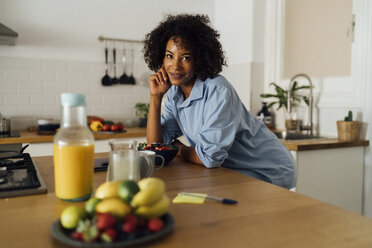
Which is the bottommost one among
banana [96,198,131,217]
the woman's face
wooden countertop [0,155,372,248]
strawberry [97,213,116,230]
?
wooden countertop [0,155,372,248]

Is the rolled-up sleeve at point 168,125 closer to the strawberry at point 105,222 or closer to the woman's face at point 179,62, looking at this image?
the woman's face at point 179,62

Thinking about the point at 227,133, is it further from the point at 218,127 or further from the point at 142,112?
the point at 142,112

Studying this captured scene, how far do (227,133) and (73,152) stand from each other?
0.74 meters

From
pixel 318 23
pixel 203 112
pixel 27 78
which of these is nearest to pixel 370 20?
pixel 318 23

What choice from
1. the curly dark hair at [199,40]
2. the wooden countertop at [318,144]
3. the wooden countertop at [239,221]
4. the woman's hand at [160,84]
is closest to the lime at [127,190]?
the wooden countertop at [239,221]

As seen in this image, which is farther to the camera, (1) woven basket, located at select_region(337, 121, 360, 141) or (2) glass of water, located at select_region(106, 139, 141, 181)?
Answer: (1) woven basket, located at select_region(337, 121, 360, 141)

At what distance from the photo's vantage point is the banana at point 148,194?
0.76 metres

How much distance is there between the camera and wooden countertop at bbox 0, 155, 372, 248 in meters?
0.76

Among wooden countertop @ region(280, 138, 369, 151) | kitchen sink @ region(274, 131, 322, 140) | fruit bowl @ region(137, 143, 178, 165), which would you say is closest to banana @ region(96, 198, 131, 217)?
fruit bowl @ region(137, 143, 178, 165)

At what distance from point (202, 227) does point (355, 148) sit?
7.41ft

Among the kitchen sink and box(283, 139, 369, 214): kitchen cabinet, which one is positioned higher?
the kitchen sink

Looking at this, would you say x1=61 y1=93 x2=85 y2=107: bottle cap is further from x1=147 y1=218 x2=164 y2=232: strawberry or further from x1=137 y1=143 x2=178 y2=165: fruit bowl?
x1=137 y1=143 x2=178 y2=165: fruit bowl

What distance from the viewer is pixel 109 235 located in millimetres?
691

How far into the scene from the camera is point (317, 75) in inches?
134
